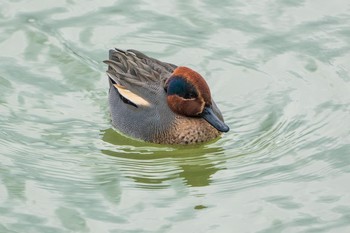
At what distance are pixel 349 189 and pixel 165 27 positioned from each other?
179 inches

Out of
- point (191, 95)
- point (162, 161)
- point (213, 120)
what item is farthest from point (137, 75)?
point (162, 161)

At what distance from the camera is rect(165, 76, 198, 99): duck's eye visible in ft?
42.7

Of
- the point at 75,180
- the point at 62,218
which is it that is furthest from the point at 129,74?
the point at 62,218

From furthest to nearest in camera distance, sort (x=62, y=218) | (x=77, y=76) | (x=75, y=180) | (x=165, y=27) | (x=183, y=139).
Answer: (x=165, y=27)
(x=77, y=76)
(x=183, y=139)
(x=75, y=180)
(x=62, y=218)

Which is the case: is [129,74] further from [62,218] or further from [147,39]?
Answer: [62,218]

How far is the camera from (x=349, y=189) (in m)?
11.6

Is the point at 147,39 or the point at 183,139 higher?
the point at 147,39

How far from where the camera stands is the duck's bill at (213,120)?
12648mm

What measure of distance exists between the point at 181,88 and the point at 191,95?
5.5 inches

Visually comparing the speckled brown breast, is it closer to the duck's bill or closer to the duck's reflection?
the duck's reflection

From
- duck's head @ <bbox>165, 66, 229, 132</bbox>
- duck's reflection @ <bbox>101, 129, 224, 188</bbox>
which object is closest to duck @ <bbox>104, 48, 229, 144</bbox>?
duck's head @ <bbox>165, 66, 229, 132</bbox>

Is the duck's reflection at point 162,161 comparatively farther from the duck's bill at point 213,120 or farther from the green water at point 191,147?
the duck's bill at point 213,120

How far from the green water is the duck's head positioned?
1.18 ft

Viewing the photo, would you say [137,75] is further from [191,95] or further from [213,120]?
[213,120]
